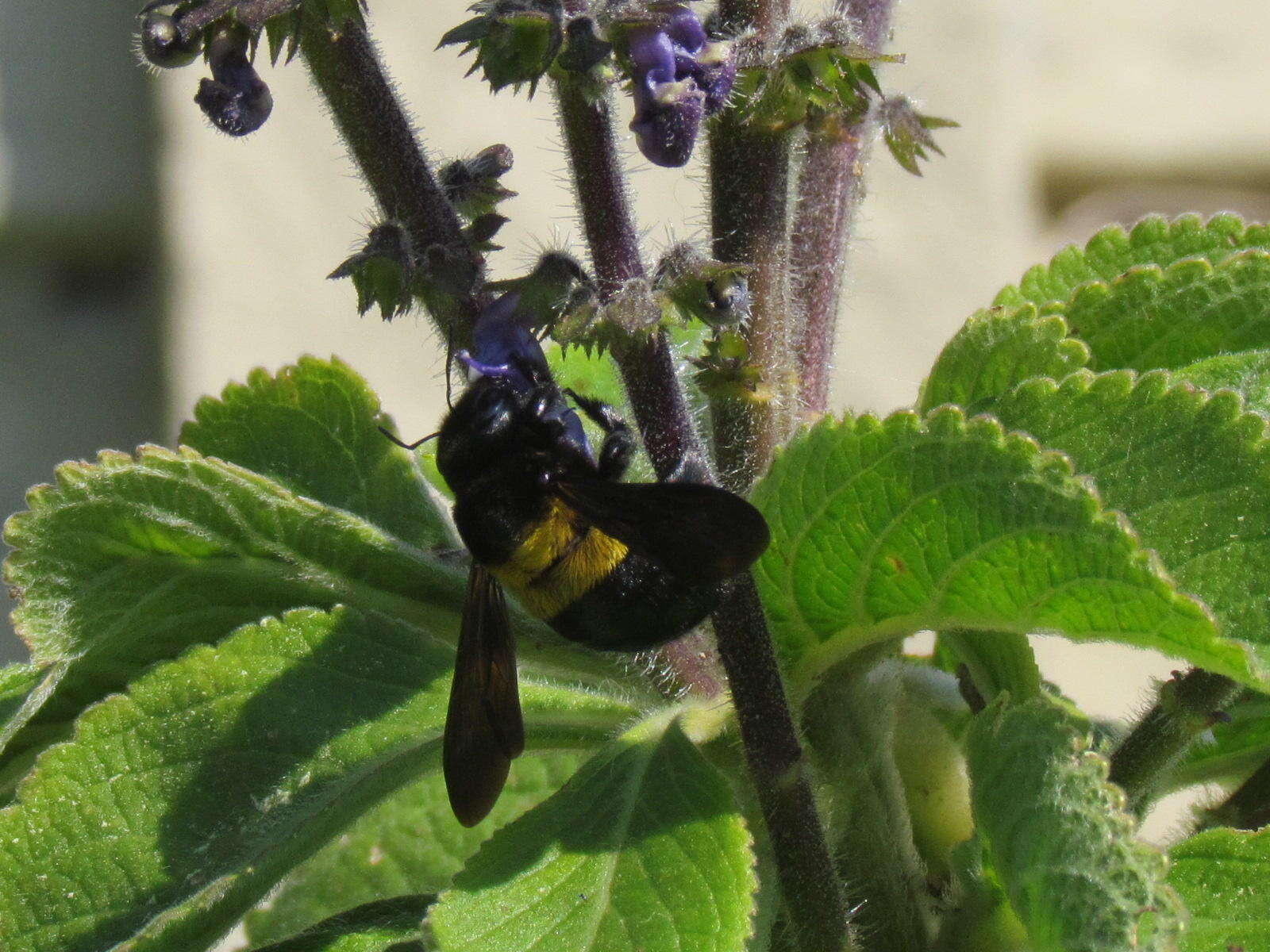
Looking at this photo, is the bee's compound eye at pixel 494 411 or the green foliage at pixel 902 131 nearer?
the bee's compound eye at pixel 494 411

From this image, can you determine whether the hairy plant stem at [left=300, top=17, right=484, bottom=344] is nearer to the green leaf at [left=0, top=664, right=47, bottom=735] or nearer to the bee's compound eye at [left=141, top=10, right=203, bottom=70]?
the bee's compound eye at [left=141, top=10, right=203, bottom=70]

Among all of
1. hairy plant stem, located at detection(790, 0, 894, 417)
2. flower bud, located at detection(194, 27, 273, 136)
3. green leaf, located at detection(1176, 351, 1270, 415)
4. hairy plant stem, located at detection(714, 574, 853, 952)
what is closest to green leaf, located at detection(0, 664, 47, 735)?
flower bud, located at detection(194, 27, 273, 136)

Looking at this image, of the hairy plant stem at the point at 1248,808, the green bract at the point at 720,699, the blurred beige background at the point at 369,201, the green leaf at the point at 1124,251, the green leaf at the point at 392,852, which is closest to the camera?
the green bract at the point at 720,699

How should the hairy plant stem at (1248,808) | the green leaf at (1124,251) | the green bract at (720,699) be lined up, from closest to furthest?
1. the green bract at (720,699)
2. the hairy plant stem at (1248,808)
3. the green leaf at (1124,251)

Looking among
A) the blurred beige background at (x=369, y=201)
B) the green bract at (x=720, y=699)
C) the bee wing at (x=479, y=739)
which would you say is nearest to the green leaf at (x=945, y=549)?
the green bract at (x=720, y=699)

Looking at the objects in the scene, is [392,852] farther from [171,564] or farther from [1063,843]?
[1063,843]

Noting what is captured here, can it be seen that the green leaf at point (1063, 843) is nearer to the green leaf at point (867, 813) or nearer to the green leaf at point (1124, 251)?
the green leaf at point (867, 813)

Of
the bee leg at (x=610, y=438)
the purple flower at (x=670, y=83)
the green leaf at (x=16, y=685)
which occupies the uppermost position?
the purple flower at (x=670, y=83)
